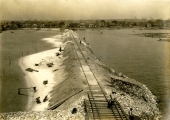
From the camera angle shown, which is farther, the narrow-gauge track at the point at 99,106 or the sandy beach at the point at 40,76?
the sandy beach at the point at 40,76

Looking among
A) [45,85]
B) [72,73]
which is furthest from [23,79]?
[72,73]

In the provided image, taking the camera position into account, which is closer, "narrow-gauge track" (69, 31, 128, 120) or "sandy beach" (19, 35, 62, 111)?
"narrow-gauge track" (69, 31, 128, 120)

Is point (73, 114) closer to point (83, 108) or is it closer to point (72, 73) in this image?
point (83, 108)

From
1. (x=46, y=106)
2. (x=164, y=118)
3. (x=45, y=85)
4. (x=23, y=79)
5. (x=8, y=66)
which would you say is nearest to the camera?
(x=164, y=118)

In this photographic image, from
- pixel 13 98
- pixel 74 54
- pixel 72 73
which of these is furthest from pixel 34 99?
pixel 74 54

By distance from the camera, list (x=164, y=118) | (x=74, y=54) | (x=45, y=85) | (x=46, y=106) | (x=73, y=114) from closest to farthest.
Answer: (x=73, y=114), (x=164, y=118), (x=46, y=106), (x=45, y=85), (x=74, y=54)

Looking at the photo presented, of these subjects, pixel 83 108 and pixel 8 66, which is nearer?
pixel 83 108

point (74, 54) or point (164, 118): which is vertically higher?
point (74, 54)

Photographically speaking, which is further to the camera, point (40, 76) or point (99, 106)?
point (40, 76)

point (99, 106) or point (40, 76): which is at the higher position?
point (99, 106)
